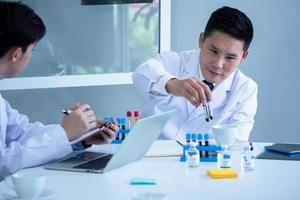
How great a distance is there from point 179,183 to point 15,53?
0.75 m

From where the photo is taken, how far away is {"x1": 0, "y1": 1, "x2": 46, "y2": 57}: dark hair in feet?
5.65

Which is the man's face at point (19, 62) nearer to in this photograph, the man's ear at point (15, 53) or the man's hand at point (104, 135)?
the man's ear at point (15, 53)

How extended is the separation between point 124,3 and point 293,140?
143 cm

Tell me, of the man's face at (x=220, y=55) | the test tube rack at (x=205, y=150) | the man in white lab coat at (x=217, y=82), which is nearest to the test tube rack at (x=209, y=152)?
the test tube rack at (x=205, y=150)

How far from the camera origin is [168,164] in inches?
67.3

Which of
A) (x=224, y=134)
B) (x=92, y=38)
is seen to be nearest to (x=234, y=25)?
(x=224, y=134)

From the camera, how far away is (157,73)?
7.32ft

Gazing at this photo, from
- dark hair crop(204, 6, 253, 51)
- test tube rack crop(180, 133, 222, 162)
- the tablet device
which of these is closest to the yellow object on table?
test tube rack crop(180, 133, 222, 162)

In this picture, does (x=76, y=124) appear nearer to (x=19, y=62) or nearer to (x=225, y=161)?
(x=19, y=62)

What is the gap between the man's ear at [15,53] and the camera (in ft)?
5.78

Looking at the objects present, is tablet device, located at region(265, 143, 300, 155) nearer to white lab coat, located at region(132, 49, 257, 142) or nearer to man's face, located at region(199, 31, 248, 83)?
white lab coat, located at region(132, 49, 257, 142)

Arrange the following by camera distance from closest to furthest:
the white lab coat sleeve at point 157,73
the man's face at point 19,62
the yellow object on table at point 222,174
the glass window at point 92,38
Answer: the yellow object on table at point 222,174
the man's face at point 19,62
the white lab coat sleeve at point 157,73
the glass window at point 92,38

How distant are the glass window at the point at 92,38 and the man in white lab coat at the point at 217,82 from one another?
0.52 meters

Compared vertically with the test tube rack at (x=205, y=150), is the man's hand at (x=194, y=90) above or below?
above
